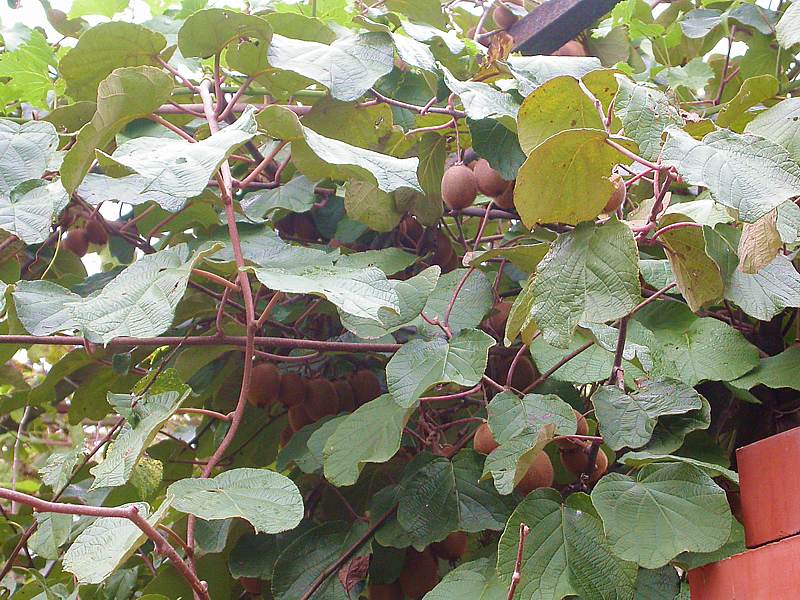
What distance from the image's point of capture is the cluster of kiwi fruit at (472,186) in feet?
2.82

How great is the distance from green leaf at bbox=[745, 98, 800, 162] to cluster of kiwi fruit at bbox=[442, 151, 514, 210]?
25 cm

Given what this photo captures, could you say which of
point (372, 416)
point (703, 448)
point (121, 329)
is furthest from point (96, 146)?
point (703, 448)

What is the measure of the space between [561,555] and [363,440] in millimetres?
192

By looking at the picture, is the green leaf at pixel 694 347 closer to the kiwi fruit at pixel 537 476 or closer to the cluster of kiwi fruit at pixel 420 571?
the kiwi fruit at pixel 537 476

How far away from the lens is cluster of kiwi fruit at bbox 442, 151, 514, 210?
2.82 ft

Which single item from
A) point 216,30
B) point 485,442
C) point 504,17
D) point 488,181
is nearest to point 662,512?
point 485,442

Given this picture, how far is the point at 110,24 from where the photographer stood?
836 millimetres

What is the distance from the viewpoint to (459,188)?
2.85ft

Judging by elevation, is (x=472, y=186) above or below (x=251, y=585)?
above

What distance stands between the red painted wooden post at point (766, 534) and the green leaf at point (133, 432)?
420 millimetres

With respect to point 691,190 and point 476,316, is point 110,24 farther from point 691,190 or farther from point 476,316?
point 691,190

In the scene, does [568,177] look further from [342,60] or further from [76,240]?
[76,240]

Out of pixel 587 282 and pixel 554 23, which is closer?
pixel 587 282

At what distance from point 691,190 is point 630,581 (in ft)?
1.59
